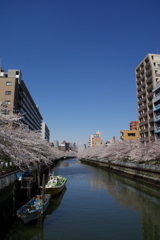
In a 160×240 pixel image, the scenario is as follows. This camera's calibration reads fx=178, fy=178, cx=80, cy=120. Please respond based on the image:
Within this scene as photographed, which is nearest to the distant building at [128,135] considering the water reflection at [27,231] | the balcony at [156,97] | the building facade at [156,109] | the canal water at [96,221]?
the building facade at [156,109]

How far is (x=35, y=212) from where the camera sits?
12.2 metres

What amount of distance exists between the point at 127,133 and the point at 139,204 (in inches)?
2222

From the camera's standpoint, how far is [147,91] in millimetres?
46406

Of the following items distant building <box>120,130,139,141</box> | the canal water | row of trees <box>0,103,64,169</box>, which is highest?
distant building <box>120,130,139,141</box>

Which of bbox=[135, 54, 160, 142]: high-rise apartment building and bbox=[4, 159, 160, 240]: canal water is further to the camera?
bbox=[135, 54, 160, 142]: high-rise apartment building

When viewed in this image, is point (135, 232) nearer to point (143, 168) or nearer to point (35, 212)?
point (35, 212)

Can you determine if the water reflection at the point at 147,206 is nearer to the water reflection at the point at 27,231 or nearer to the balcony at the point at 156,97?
the water reflection at the point at 27,231

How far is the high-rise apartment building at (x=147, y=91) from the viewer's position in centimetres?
4353

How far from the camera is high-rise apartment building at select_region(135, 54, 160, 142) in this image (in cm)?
4353

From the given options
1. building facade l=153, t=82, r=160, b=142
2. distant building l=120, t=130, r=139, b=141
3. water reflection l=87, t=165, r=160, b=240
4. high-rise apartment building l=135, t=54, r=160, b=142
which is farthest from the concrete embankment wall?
distant building l=120, t=130, r=139, b=141

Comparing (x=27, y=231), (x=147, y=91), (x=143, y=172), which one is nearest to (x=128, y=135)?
(x=147, y=91)

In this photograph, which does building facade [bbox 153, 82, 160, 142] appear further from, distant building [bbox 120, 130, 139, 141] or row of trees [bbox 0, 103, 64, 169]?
distant building [bbox 120, 130, 139, 141]

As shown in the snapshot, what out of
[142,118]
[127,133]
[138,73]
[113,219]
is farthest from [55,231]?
[127,133]

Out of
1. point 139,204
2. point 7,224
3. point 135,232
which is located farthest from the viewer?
point 139,204
